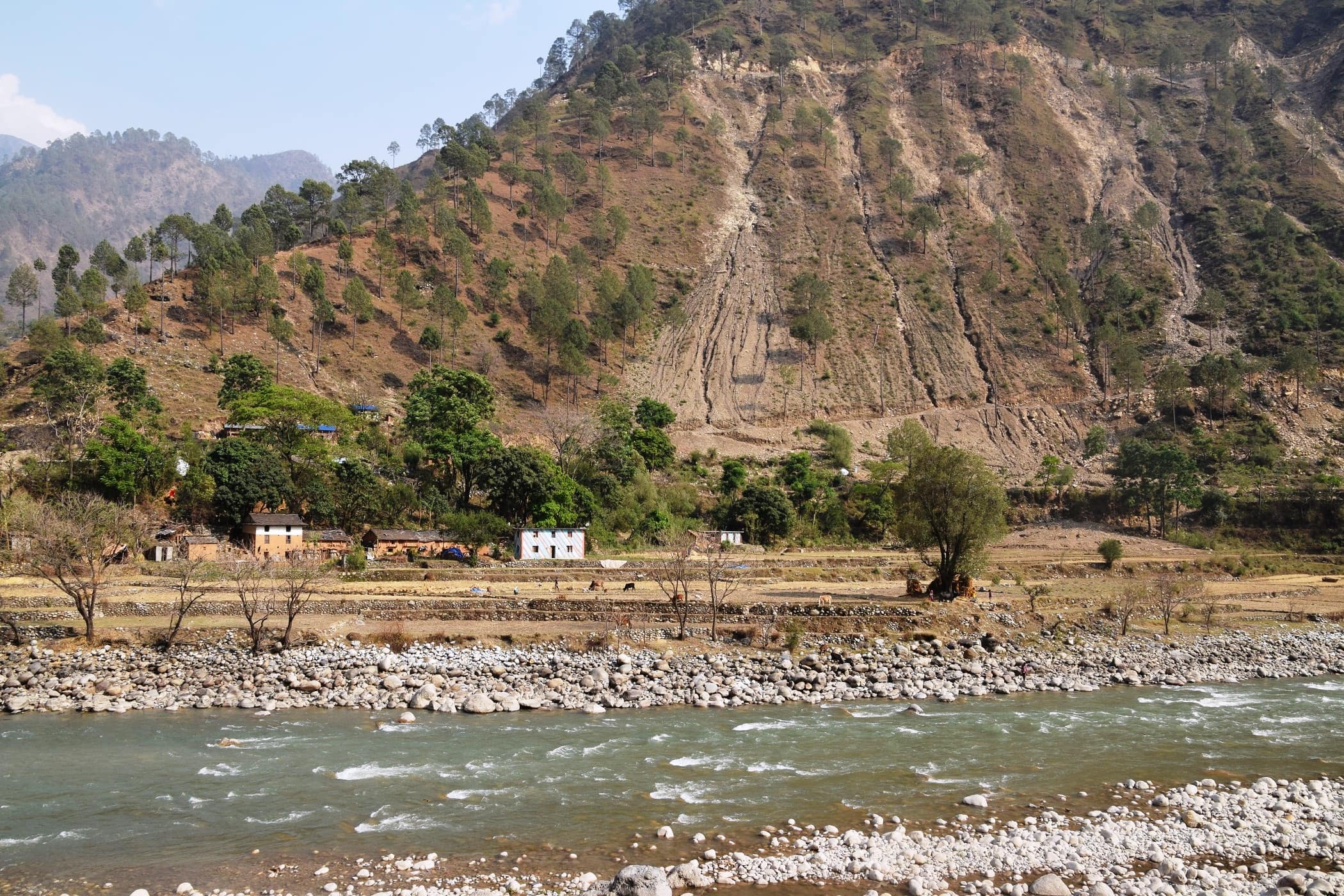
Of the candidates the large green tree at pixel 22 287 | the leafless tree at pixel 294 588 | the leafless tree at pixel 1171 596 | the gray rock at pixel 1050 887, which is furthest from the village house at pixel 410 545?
the large green tree at pixel 22 287

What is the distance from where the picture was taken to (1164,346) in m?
90.9

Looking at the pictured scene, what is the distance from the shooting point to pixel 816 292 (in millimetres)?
95312

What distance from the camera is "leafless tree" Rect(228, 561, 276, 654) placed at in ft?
93.2

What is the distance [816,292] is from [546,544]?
173 ft

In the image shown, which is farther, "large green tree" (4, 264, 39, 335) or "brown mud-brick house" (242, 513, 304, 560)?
"large green tree" (4, 264, 39, 335)

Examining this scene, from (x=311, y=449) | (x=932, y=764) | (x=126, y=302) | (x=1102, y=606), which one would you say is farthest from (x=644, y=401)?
(x=932, y=764)

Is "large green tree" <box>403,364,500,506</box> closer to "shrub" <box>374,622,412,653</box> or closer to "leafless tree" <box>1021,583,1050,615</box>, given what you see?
"shrub" <box>374,622,412,653</box>

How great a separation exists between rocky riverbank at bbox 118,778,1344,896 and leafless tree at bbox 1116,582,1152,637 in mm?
18084

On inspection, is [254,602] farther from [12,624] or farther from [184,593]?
[12,624]

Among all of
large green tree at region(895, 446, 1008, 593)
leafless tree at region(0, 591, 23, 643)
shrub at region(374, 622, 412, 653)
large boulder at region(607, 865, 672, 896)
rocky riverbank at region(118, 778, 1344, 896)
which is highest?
large green tree at region(895, 446, 1008, 593)

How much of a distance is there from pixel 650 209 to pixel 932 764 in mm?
98782

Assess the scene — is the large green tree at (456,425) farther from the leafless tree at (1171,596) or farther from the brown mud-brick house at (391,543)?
→ the leafless tree at (1171,596)

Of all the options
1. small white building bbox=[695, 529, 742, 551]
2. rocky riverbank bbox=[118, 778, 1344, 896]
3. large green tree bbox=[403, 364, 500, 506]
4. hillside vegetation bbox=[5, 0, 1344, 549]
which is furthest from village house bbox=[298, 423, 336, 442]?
rocky riverbank bbox=[118, 778, 1344, 896]

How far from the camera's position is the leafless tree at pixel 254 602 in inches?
1118
